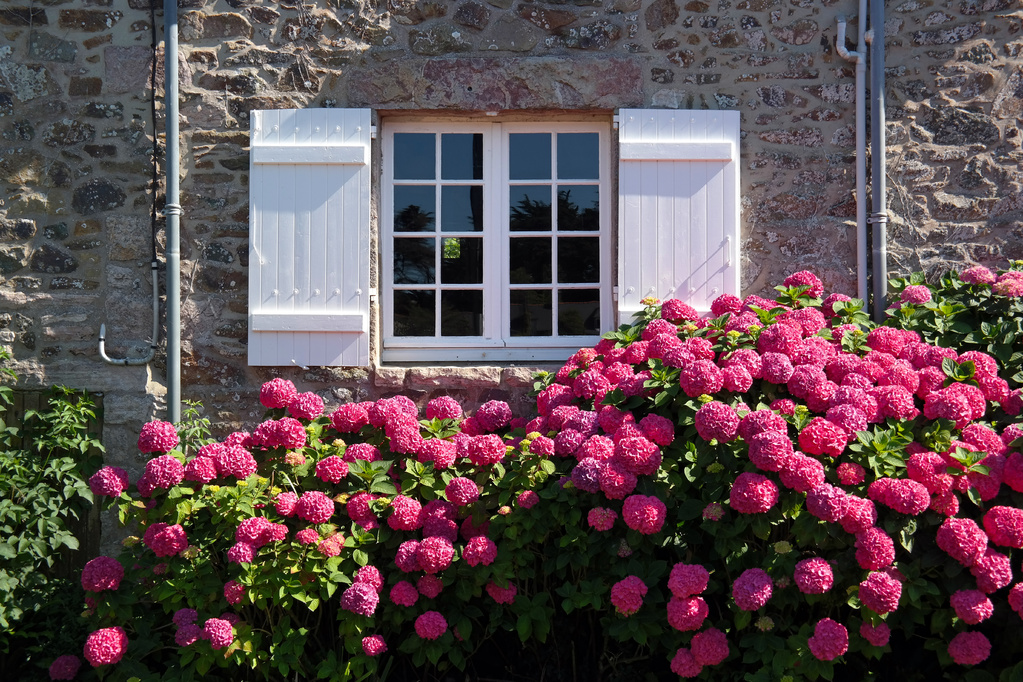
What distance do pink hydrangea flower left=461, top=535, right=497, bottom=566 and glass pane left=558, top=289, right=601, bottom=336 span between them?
1742 mm

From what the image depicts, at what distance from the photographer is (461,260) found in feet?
14.6

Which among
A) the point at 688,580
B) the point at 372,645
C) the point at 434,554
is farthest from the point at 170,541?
the point at 688,580

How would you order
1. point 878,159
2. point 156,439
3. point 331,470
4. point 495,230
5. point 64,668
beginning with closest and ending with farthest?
1. point 331,470
2. point 156,439
3. point 64,668
4. point 878,159
5. point 495,230

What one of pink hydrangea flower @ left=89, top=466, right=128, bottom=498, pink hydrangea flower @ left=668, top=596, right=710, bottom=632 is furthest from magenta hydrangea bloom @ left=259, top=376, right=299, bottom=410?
pink hydrangea flower @ left=668, top=596, right=710, bottom=632

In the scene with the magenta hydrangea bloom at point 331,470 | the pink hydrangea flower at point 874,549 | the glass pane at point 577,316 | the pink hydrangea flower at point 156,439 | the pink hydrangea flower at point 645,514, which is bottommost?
the pink hydrangea flower at point 874,549

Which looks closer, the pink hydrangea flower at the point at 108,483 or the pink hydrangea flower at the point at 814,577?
the pink hydrangea flower at the point at 814,577

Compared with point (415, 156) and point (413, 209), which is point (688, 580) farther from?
point (415, 156)

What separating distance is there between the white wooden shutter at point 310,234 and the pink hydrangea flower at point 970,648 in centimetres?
271

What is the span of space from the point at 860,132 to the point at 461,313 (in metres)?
2.16

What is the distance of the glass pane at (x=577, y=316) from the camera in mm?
4449

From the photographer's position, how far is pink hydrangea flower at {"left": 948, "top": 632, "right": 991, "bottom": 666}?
2574 mm

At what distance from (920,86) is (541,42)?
6.15ft

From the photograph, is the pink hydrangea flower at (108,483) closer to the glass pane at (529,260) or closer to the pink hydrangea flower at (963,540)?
the glass pane at (529,260)

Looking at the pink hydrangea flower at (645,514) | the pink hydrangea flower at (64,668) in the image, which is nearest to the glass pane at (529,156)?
the pink hydrangea flower at (645,514)
